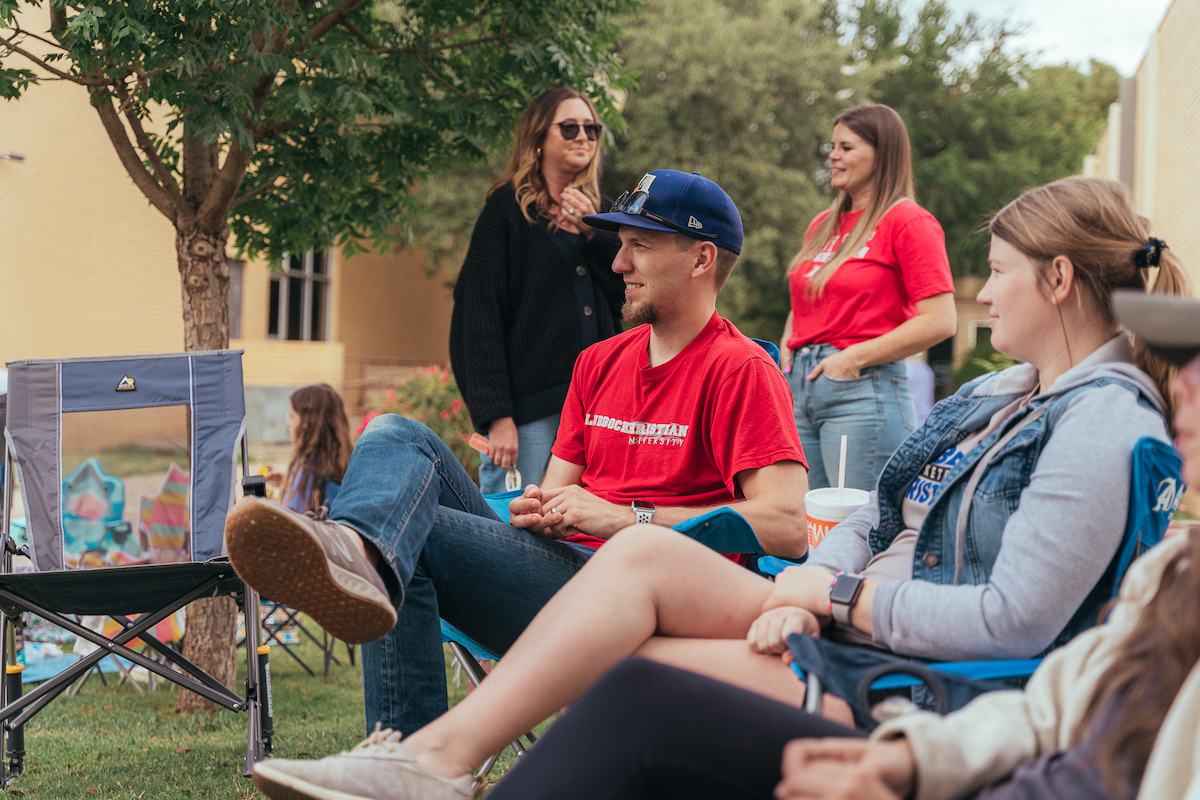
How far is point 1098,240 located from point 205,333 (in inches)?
144

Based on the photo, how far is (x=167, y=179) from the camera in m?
4.20

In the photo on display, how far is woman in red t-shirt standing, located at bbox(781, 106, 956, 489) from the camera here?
3.60 meters

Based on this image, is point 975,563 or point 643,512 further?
point 643,512

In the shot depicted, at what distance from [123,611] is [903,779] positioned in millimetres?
2872

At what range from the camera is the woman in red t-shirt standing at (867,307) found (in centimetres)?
360

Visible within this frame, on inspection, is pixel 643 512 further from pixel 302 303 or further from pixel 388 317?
pixel 388 317

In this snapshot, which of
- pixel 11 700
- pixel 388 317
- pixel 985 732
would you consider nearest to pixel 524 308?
pixel 11 700

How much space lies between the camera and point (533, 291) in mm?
3766

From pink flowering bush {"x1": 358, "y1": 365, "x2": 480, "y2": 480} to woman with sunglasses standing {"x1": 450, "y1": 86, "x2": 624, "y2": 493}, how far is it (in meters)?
5.08

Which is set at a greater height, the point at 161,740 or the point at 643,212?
the point at 643,212

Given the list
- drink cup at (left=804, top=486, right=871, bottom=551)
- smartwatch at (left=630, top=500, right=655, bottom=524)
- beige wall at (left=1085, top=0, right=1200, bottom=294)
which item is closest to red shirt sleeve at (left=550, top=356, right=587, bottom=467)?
smartwatch at (left=630, top=500, right=655, bottom=524)

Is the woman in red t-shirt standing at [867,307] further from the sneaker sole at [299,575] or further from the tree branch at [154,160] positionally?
the tree branch at [154,160]

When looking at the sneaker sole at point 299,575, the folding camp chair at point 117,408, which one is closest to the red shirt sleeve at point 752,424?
the sneaker sole at point 299,575

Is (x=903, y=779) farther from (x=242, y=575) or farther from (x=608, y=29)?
(x=608, y=29)
